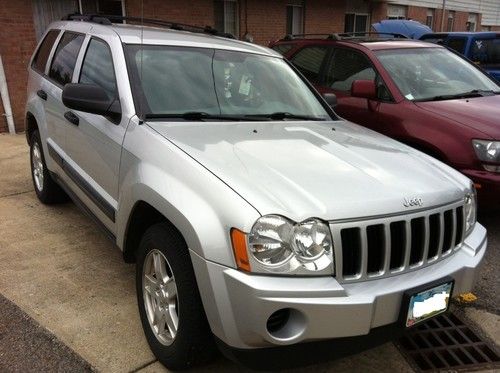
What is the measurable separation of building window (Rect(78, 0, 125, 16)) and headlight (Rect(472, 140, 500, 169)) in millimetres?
7292

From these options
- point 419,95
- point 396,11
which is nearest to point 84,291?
point 419,95

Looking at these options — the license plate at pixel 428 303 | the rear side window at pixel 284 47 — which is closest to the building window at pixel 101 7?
the rear side window at pixel 284 47

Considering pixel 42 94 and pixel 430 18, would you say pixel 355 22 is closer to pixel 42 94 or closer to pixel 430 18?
pixel 430 18

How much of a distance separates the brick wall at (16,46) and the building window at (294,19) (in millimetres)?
7144

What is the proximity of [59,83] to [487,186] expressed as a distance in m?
3.61

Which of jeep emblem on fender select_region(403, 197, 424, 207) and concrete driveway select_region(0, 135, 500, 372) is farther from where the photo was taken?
concrete driveway select_region(0, 135, 500, 372)

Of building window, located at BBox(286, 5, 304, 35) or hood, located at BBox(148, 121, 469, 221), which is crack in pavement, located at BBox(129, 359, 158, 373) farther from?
building window, located at BBox(286, 5, 304, 35)

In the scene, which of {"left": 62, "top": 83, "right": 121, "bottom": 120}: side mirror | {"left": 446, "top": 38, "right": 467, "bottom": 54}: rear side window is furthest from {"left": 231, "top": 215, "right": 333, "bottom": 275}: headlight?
{"left": 446, "top": 38, "right": 467, "bottom": 54}: rear side window

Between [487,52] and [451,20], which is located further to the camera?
[451,20]

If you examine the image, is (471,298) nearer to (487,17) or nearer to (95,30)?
(95,30)

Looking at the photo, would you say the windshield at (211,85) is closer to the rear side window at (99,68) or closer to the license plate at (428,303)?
the rear side window at (99,68)

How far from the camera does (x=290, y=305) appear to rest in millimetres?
1965

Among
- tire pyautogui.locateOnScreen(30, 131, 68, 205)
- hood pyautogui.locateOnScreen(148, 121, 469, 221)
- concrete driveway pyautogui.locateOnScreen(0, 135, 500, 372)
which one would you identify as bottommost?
concrete driveway pyautogui.locateOnScreen(0, 135, 500, 372)

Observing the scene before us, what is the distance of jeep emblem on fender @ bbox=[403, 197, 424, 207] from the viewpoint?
7.49 feet
